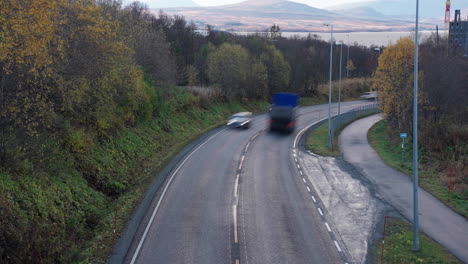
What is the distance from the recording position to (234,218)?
18469 mm

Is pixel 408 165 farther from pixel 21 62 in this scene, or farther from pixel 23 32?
pixel 23 32

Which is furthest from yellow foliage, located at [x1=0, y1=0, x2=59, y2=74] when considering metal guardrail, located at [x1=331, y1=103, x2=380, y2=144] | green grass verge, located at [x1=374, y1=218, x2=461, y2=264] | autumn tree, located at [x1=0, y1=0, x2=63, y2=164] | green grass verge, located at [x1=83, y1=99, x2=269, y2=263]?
metal guardrail, located at [x1=331, y1=103, x2=380, y2=144]

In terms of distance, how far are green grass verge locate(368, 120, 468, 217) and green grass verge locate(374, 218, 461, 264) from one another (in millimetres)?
4437

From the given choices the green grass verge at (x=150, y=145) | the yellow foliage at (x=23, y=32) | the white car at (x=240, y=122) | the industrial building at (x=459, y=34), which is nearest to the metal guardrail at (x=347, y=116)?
the white car at (x=240, y=122)

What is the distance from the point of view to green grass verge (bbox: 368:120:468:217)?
21094mm

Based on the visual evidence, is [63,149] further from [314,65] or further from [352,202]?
[314,65]

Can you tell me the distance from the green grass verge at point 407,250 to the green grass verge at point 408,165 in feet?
14.6

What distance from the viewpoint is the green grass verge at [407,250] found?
1439 cm

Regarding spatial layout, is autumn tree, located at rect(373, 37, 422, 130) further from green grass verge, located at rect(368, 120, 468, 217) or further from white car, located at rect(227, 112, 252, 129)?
white car, located at rect(227, 112, 252, 129)

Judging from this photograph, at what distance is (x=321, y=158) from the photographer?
31.9 m

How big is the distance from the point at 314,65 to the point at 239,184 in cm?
6453

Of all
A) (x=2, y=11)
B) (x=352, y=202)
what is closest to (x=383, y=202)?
(x=352, y=202)

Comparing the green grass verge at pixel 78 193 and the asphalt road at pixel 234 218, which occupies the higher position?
the green grass verge at pixel 78 193

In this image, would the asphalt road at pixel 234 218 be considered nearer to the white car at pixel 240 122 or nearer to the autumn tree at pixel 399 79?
the white car at pixel 240 122
